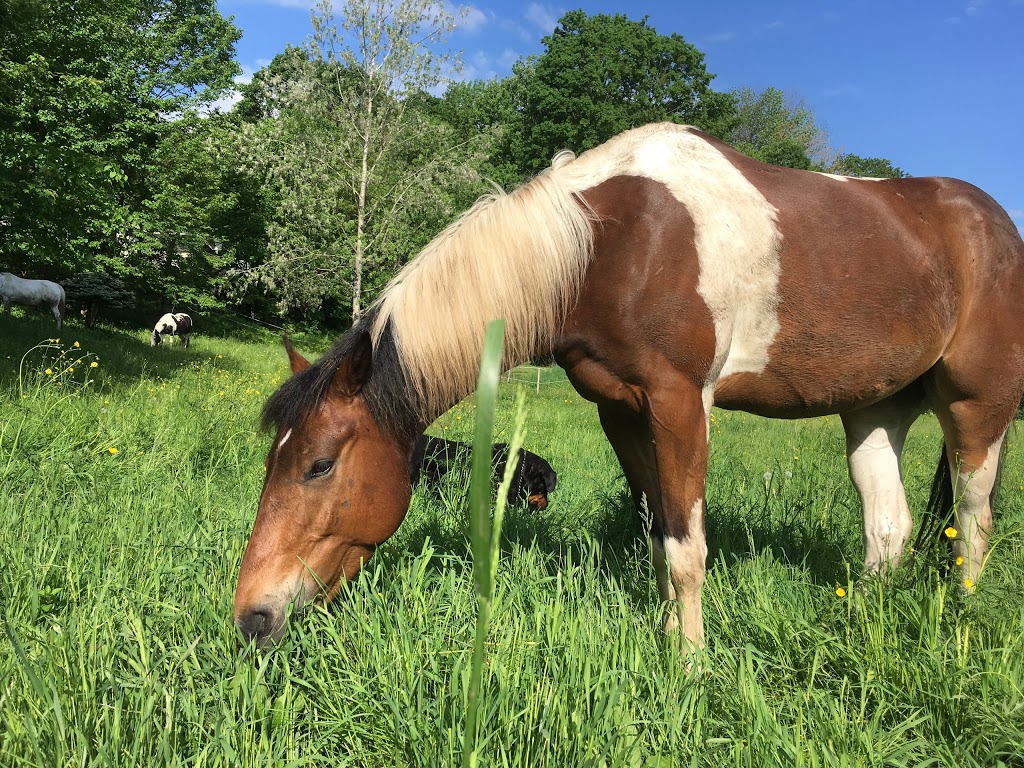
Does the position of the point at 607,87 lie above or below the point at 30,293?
above

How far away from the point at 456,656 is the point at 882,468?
2.50 metres

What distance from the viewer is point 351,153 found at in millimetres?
16734

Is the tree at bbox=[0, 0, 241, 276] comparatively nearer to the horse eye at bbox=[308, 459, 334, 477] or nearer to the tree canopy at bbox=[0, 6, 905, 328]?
the tree canopy at bbox=[0, 6, 905, 328]

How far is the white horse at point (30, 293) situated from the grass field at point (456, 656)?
1577 centimetres

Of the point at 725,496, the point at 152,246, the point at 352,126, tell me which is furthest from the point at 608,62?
the point at 725,496

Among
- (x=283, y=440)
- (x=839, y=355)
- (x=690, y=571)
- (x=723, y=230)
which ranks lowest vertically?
(x=690, y=571)

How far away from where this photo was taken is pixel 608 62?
31.0 metres

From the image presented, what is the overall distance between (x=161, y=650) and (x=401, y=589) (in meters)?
0.80

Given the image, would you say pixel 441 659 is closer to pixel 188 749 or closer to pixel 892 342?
pixel 188 749

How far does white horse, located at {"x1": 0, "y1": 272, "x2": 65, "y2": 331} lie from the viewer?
15555mm

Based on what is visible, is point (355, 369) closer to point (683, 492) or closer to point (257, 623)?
point (257, 623)

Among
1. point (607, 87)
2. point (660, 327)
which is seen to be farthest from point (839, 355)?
point (607, 87)

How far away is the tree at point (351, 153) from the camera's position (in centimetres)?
1531

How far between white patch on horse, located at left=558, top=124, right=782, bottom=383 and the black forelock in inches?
42.4
